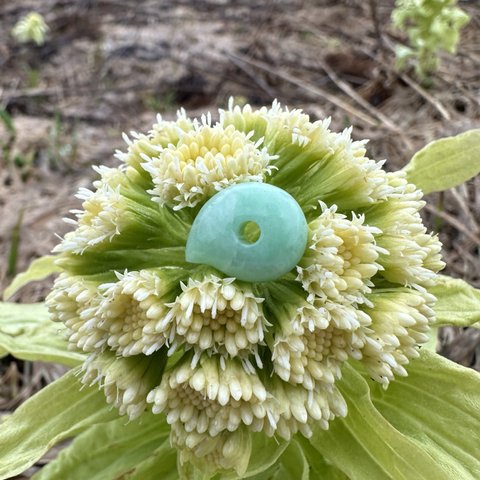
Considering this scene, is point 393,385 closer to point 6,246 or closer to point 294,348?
point 294,348

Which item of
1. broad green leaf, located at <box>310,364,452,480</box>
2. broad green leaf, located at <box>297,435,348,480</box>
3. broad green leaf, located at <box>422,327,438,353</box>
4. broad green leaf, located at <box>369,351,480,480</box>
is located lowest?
broad green leaf, located at <box>297,435,348,480</box>

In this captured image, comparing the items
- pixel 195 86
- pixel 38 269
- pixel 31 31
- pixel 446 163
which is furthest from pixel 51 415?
pixel 31 31

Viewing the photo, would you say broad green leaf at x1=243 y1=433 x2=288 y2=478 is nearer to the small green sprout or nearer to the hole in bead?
the hole in bead

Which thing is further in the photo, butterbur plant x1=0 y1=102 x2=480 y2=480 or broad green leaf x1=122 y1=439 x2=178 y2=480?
broad green leaf x1=122 y1=439 x2=178 y2=480

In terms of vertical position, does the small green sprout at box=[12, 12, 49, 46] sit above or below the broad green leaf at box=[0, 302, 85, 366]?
above

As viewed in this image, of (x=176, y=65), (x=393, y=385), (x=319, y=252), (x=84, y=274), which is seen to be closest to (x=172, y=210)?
(x=84, y=274)

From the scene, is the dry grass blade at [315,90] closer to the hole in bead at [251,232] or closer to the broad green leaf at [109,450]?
the hole in bead at [251,232]

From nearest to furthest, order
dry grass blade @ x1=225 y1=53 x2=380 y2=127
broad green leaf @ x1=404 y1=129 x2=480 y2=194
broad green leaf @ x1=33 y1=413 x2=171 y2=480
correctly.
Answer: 1. broad green leaf @ x1=33 y1=413 x2=171 y2=480
2. broad green leaf @ x1=404 y1=129 x2=480 y2=194
3. dry grass blade @ x1=225 y1=53 x2=380 y2=127

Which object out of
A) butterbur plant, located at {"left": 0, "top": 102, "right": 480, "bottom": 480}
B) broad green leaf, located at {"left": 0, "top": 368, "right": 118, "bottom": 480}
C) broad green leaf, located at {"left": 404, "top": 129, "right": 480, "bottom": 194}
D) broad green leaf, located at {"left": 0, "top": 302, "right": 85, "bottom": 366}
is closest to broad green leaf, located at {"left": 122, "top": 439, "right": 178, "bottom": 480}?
butterbur plant, located at {"left": 0, "top": 102, "right": 480, "bottom": 480}
